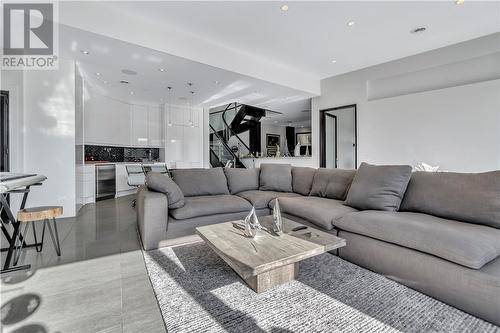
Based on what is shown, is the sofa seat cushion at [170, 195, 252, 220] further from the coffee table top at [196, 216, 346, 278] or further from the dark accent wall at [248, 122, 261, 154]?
the dark accent wall at [248, 122, 261, 154]

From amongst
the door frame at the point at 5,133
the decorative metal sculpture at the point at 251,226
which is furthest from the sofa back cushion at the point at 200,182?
the door frame at the point at 5,133

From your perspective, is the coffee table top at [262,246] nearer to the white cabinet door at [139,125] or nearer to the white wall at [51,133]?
the white wall at [51,133]

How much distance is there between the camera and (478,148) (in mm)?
3824

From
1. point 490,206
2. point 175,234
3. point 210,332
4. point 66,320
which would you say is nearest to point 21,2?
point 175,234

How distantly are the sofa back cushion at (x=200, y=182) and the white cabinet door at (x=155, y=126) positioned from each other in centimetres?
431

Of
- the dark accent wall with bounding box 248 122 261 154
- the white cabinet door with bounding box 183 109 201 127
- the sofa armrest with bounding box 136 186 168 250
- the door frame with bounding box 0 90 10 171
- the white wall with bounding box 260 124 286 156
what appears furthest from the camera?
the white wall with bounding box 260 124 286 156

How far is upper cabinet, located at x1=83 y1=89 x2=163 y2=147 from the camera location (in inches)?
226

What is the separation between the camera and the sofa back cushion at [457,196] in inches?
73.6

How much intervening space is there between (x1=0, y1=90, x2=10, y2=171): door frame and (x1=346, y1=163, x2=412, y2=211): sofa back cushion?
5115 mm

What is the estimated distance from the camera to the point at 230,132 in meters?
8.37

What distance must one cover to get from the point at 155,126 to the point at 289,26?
5241 millimetres

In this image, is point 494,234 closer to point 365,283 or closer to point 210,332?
point 365,283

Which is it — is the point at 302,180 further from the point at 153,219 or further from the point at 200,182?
the point at 153,219

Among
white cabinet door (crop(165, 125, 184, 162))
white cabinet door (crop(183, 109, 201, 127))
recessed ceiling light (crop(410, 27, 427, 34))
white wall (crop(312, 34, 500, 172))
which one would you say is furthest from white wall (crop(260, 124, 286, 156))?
recessed ceiling light (crop(410, 27, 427, 34))
